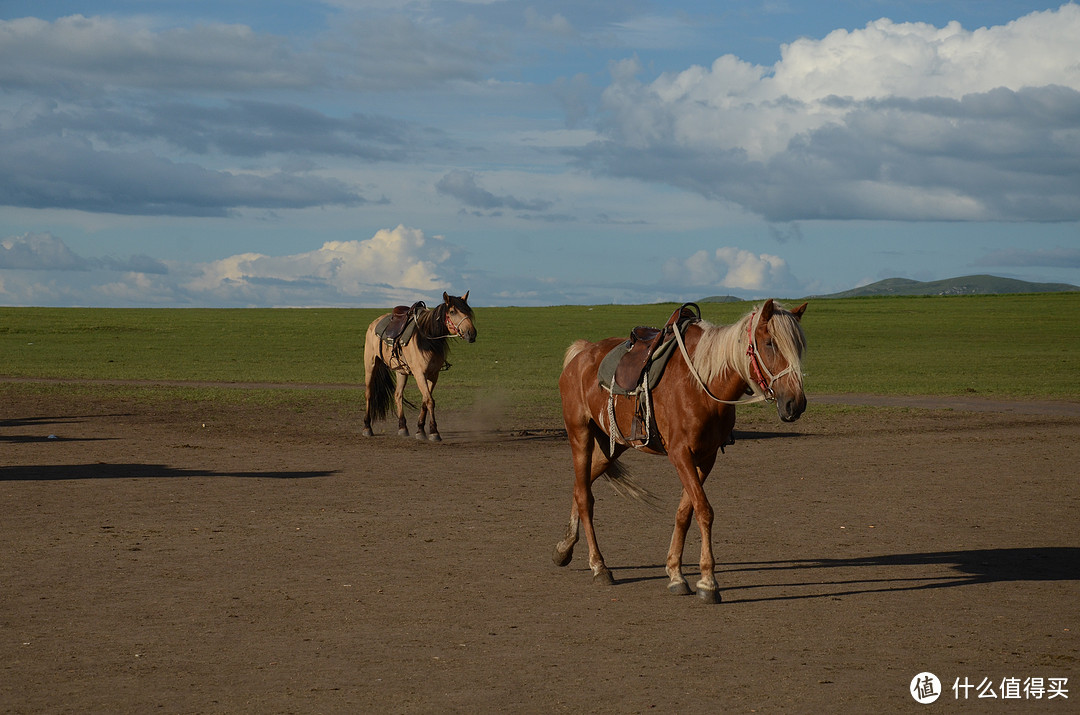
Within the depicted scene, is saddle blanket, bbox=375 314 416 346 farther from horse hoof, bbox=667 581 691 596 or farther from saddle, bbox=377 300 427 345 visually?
horse hoof, bbox=667 581 691 596

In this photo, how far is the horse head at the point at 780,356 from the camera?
7215mm

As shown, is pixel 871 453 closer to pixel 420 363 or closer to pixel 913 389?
pixel 420 363

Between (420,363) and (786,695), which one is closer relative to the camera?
(786,695)

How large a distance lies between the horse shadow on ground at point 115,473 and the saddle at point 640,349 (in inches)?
258

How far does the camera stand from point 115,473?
1418 centimetres

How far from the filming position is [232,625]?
7.02m

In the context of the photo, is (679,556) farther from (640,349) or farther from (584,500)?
(640,349)

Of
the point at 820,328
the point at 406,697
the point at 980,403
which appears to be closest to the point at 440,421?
the point at 980,403

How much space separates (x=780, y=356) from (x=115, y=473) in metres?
10.2

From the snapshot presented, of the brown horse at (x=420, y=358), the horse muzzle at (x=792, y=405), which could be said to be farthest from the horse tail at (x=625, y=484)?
the brown horse at (x=420, y=358)

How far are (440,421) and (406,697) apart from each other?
15.9 m

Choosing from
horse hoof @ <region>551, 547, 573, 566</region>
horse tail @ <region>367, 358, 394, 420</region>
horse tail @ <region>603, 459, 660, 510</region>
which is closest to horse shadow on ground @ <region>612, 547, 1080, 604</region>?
horse hoof @ <region>551, 547, 573, 566</region>

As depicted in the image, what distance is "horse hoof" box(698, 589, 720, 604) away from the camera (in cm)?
760

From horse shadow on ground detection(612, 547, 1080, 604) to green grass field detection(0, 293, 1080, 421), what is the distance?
13704 millimetres
